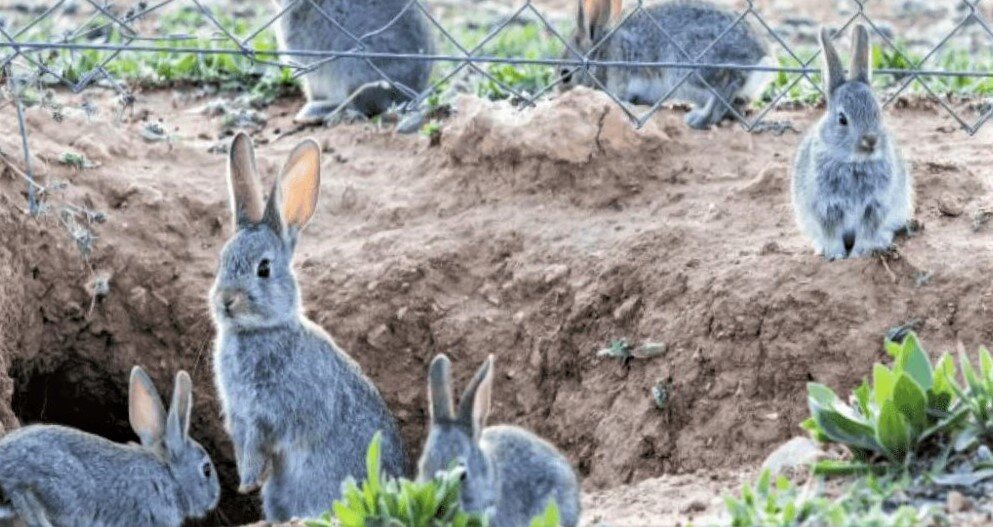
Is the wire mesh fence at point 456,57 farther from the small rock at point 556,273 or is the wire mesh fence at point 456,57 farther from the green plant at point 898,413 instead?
the green plant at point 898,413

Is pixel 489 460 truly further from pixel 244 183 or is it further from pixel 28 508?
pixel 28 508

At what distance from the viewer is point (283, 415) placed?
6512 mm

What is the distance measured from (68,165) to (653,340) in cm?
252

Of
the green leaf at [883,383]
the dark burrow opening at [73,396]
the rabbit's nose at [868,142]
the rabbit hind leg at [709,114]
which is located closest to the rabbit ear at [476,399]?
the green leaf at [883,383]

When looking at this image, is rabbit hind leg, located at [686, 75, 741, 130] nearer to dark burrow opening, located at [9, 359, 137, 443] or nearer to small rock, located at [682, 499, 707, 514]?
dark burrow opening, located at [9, 359, 137, 443]

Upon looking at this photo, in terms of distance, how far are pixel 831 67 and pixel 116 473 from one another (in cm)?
294

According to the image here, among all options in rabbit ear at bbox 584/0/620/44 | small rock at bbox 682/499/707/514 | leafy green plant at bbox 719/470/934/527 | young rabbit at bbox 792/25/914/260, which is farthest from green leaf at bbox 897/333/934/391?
rabbit ear at bbox 584/0/620/44

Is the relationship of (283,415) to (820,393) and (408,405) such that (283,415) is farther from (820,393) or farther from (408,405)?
(820,393)

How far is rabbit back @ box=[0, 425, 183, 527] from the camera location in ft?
20.0

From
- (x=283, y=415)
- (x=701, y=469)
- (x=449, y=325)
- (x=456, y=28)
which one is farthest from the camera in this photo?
(x=456, y=28)

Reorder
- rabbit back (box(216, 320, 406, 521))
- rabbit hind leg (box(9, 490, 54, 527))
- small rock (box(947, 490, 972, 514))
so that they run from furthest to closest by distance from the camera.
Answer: rabbit back (box(216, 320, 406, 521))
rabbit hind leg (box(9, 490, 54, 527))
small rock (box(947, 490, 972, 514))

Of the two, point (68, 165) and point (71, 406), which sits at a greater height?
point (68, 165)

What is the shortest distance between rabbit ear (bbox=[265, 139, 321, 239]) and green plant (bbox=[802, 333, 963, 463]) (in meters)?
2.21

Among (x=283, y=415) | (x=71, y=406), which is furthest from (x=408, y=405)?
(x=71, y=406)
